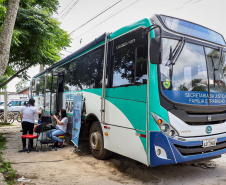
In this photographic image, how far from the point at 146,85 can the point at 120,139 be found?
1.41 meters

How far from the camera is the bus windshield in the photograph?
4133mm

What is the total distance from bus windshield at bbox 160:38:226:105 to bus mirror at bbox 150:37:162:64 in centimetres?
28

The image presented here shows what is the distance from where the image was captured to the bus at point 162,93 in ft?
13.0

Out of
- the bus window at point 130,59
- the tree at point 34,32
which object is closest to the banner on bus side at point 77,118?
the bus window at point 130,59

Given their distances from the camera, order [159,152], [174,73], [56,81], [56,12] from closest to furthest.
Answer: [159,152] < [174,73] < [56,81] < [56,12]

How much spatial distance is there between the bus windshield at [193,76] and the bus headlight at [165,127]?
46cm

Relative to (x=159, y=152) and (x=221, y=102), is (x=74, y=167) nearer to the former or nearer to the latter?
(x=159, y=152)

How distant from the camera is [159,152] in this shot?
3920 millimetres

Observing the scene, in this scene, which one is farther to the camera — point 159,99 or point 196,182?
point 196,182

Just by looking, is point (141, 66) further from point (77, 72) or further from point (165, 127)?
point (77, 72)

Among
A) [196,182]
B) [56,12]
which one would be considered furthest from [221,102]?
[56,12]

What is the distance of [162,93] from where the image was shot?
400 centimetres

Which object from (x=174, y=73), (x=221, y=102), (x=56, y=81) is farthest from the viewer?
(x=56, y=81)

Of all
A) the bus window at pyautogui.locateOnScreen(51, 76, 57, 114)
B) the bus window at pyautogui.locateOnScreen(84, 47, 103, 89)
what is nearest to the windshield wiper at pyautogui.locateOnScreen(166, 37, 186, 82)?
the bus window at pyautogui.locateOnScreen(84, 47, 103, 89)
